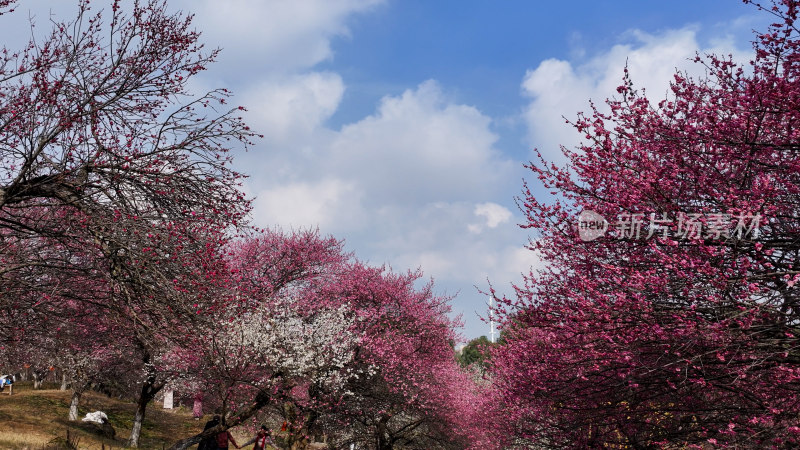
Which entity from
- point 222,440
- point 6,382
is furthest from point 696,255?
point 6,382

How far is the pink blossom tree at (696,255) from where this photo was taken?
25.9ft

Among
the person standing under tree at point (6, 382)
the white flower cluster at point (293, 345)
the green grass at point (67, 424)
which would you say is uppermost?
the white flower cluster at point (293, 345)

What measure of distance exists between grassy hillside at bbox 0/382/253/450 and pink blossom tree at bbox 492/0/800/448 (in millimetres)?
15624

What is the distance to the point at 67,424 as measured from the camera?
28.5 meters

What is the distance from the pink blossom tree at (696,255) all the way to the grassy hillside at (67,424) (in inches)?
615

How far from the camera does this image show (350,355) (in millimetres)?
21875

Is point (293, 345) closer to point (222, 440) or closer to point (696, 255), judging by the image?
point (222, 440)

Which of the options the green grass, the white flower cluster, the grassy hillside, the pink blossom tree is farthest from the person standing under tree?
the pink blossom tree

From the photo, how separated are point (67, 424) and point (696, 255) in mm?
28999

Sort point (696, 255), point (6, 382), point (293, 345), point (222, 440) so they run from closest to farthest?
point (696, 255), point (222, 440), point (293, 345), point (6, 382)

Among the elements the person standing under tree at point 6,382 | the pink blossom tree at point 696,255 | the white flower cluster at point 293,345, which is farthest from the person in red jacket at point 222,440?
the person standing under tree at point 6,382

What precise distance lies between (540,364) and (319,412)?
11.7m

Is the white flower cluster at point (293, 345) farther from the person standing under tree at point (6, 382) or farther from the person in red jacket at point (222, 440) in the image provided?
the person standing under tree at point (6, 382)

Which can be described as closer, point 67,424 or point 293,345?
point 293,345
